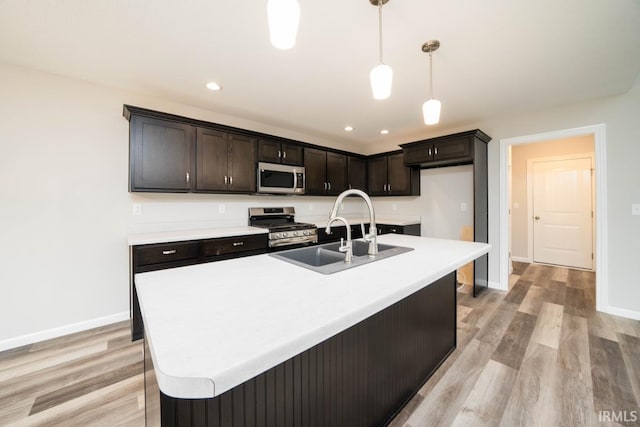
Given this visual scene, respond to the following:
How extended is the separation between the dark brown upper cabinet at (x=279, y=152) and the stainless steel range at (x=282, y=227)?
0.72 meters

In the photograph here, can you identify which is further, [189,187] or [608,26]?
[189,187]

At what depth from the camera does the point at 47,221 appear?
2268mm

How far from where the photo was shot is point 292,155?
11.8 ft

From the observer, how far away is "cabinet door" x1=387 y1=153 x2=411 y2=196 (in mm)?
4215

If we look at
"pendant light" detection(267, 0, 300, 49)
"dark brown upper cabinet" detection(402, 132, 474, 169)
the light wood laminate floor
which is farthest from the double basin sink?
"dark brown upper cabinet" detection(402, 132, 474, 169)

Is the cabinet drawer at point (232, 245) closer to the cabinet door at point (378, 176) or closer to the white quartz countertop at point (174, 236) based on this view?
the white quartz countertop at point (174, 236)

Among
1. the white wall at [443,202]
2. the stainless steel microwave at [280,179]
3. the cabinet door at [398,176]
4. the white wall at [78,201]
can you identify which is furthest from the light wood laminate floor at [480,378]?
the cabinet door at [398,176]

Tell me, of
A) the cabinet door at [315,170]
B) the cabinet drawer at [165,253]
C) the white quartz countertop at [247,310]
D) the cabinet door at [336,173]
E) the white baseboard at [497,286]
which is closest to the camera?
the white quartz countertop at [247,310]

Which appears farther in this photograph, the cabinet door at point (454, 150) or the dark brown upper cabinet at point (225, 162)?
the cabinet door at point (454, 150)

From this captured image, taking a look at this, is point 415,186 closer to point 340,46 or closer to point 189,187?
point 340,46

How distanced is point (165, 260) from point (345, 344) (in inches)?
79.2

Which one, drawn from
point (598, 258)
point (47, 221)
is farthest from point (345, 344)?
point (598, 258)

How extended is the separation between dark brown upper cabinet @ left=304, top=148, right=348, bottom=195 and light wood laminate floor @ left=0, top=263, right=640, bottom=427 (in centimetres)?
253

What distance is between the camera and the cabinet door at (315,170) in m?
3.81
